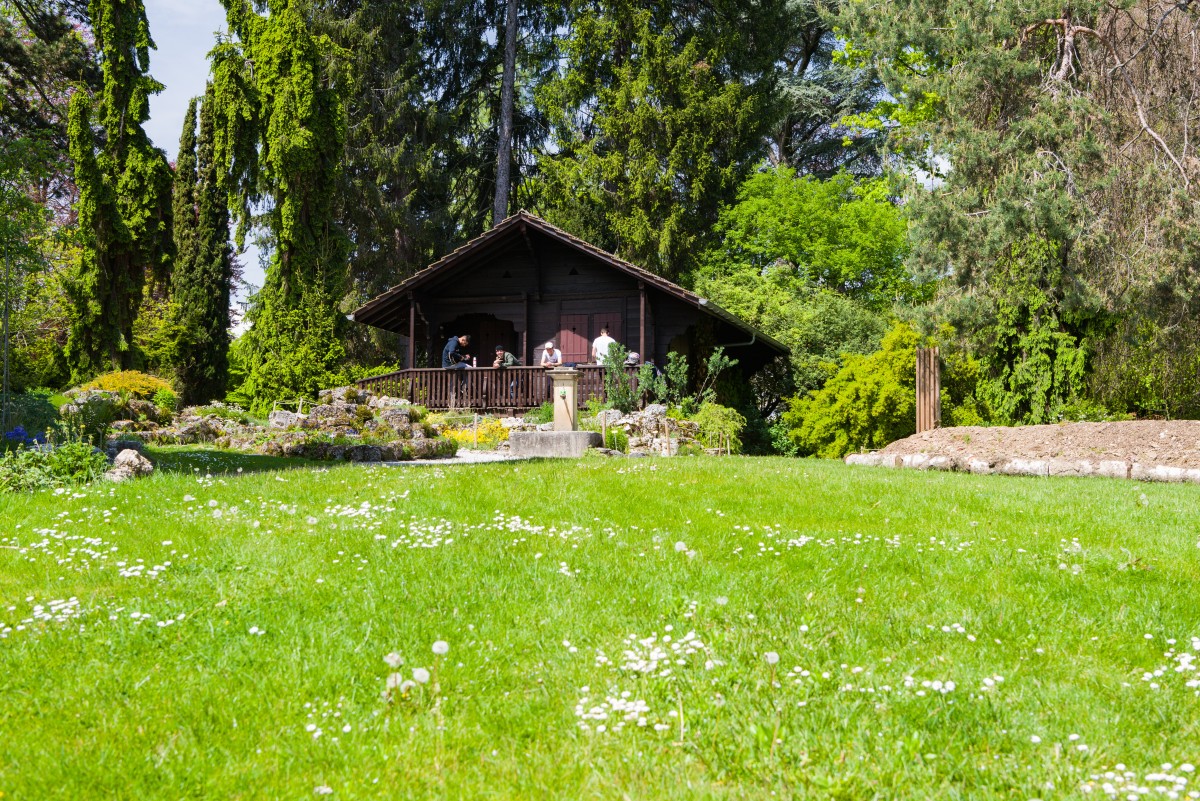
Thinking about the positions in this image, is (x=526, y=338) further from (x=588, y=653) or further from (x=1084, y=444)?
(x=588, y=653)

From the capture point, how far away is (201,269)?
28781 millimetres

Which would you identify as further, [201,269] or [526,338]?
[201,269]

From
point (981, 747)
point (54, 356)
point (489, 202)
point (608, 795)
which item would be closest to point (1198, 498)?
point (981, 747)

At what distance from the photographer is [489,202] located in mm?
36969

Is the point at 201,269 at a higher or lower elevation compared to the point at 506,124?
lower

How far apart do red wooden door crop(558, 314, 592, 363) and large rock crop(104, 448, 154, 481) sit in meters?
16.3

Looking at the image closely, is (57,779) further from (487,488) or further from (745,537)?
(487,488)

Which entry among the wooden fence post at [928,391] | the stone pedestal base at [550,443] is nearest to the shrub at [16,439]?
the stone pedestal base at [550,443]

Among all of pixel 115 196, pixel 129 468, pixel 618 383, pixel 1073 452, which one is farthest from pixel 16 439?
pixel 115 196

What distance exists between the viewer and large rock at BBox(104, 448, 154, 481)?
931cm

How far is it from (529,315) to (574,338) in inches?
61.9

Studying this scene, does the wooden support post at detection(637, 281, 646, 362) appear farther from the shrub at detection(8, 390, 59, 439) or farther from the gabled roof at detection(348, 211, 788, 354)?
the shrub at detection(8, 390, 59, 439)

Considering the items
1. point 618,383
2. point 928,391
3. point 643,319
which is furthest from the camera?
point 643,319

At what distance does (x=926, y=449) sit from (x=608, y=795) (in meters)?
12.1
